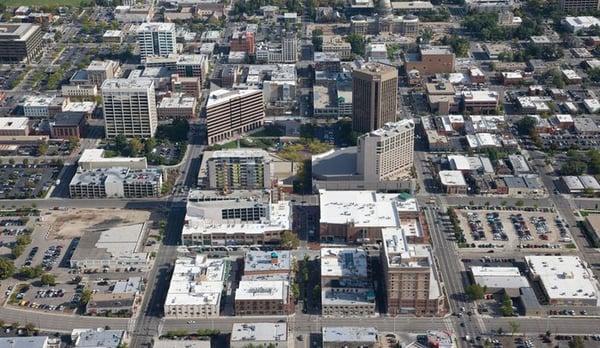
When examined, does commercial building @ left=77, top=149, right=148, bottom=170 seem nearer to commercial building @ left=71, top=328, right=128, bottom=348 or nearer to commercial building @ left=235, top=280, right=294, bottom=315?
commercial building @ left=235, top=280, right=294, bottom=315

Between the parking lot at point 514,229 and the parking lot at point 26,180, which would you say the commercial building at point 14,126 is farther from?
the parking lot at point 514,229

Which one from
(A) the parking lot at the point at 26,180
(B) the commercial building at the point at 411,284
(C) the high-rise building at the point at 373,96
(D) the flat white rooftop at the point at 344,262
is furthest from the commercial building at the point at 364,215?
(A) the parking lot at the point at 26,180

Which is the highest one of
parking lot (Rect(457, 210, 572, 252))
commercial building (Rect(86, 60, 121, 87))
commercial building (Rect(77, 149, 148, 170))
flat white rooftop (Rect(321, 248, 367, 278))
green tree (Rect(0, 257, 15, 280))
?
commercial building (Rect(86, 60, 121, 87))

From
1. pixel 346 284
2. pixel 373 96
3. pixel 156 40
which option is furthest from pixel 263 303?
pixel 156 40

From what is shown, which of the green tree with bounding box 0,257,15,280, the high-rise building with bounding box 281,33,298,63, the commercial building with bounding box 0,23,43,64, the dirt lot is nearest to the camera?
the green tree with bounding box 0,257,15,280

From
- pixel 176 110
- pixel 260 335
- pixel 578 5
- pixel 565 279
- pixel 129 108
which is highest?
pixel 129 108

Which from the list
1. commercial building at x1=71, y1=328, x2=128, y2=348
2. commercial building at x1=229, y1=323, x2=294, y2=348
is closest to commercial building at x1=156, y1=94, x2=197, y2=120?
commercial building at x1=71, y1=328, x2=128, y2=348

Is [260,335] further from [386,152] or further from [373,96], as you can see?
[373,96]
